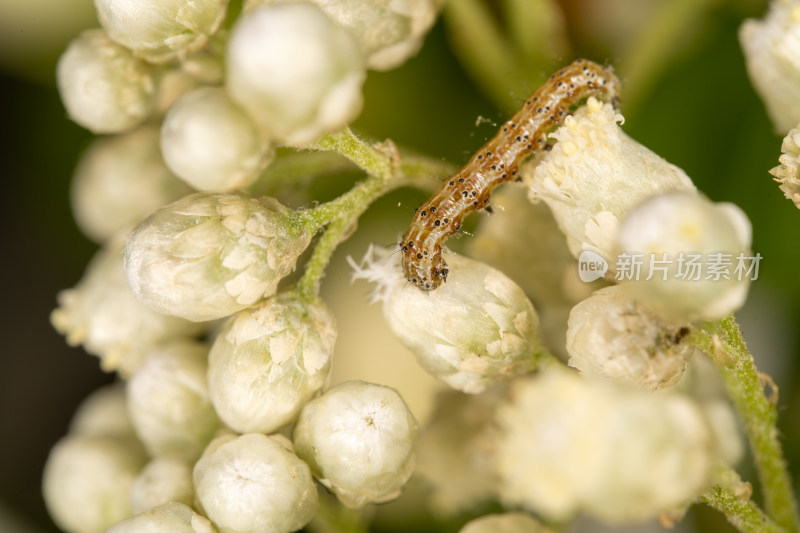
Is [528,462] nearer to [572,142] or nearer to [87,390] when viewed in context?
[572,142]

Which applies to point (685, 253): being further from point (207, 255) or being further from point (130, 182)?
point (130, 182)

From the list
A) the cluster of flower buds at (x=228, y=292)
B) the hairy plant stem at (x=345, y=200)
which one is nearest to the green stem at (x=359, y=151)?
the hairy plant stem at (x=345, y=200)

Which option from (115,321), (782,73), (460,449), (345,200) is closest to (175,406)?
(115,321)

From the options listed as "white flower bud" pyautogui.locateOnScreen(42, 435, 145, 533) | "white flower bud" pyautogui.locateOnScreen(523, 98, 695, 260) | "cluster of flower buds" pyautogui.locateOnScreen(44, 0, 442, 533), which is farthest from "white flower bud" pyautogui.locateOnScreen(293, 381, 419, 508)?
"white flower bud" pyautogui.locateOnScreen(42, 435, 145, 533)

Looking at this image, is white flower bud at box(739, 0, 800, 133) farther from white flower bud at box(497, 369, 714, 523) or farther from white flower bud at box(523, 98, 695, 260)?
white flower bud at box(497, 369, 714, 523)

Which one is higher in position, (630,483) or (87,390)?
(630,483)

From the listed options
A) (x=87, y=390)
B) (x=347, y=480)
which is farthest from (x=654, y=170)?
(x=87, y=390)
